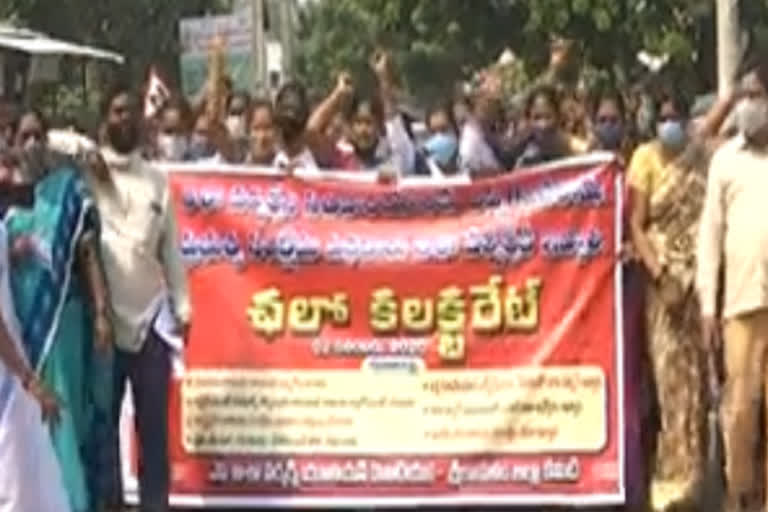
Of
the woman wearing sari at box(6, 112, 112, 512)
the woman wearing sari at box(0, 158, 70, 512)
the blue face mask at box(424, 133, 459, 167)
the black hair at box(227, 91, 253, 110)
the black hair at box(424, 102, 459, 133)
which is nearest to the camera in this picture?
the woman wearing sari at box(0, 158, 70, 512)

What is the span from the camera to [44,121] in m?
10.9

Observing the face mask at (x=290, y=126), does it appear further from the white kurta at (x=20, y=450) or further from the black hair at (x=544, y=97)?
the white kurta at (x=20, y=450)

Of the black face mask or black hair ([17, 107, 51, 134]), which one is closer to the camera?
the black face mask

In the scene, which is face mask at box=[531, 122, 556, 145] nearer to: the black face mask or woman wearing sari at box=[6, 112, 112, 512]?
the black face mask

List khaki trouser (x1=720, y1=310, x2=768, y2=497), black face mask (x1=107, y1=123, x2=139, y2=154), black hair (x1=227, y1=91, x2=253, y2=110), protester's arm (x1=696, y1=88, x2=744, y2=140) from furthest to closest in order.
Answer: black hair (x1=227, y1=91, x2=253, y2=110) < protester's arm (x1=696, y1=88, x2=744, y2=140) < black face mask (x1=107, y1=123, x2=139, y2=154) < khaki trouser (x1=720, y1=310, x2=768, y2=497)

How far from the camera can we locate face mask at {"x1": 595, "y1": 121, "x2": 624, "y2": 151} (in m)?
11.6

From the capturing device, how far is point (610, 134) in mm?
11703

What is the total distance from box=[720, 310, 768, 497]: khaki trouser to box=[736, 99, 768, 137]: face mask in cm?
69

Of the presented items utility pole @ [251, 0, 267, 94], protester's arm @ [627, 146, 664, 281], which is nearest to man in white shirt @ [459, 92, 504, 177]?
protester's arm @ [627, 146, 664, 281]

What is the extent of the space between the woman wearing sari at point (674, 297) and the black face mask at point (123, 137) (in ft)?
6.81

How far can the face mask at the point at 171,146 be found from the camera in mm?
12180

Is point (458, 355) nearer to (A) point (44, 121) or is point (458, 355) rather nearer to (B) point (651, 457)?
(B) point (651, 457)

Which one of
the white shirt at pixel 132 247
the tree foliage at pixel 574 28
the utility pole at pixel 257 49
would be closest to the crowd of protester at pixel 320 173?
the white shirt at pixel 132 247

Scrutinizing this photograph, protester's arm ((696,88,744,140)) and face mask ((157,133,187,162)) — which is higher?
protester's arm ((696,88,744,140))
